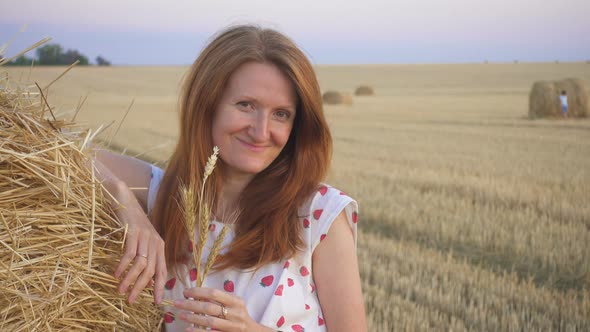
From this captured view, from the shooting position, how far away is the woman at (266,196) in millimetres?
1934

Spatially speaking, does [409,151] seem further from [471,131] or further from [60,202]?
[60,202]

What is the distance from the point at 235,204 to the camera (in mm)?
2145

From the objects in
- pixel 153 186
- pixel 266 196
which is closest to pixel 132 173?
pixel 153 186

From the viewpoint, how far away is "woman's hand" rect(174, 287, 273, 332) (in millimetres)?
1439

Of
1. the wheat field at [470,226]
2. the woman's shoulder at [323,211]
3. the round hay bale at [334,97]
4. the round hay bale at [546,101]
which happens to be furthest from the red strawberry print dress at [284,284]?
the round hay bale at [334,97]

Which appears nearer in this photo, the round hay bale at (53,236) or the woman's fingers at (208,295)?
the woman's fingers at (208,295)

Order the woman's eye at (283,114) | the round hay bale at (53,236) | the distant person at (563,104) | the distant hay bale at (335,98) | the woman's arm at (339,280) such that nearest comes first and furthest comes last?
the round hay bale at (53,236), the woman's arm at (339,280), the woman's eye at (283,114), the distant person at (563,104), the distant hay bale at (335,98)

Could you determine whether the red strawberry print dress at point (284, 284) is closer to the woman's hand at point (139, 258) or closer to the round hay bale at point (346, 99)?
the woman's hand at point (139, 258)

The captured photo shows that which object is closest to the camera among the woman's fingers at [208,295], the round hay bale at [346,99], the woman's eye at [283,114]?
the woman's fingers at [208,295]

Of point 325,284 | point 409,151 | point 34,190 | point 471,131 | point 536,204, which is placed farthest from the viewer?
point 471,131

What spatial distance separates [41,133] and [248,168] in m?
0.66

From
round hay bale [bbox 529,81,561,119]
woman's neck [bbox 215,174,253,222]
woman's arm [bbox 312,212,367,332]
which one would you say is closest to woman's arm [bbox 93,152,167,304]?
woman's neck [bbox 215,174,253,222]

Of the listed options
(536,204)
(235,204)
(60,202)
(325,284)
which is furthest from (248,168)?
(536,204)

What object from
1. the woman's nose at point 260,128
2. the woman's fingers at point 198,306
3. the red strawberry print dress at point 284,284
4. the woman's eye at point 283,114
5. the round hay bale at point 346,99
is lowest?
the round hay bale at point 346,99
